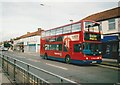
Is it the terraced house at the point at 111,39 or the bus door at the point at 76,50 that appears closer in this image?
the bus door at the point at 76,50

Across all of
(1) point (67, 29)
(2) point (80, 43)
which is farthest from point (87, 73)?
(1) point (67, 29)

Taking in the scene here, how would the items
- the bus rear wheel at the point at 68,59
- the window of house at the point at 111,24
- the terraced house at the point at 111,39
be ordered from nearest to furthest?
the bus rear wheel at the point at 68,59, the terraced house at the point at 111,39, the window of house at the point at 111,24

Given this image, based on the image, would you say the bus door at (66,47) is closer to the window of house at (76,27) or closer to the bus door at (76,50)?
the bus door at (76,50)

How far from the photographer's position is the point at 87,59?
15789 millimetres

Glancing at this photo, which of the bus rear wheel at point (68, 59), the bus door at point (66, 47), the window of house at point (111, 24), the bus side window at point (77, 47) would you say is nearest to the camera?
the bus side window at point (77, 47)

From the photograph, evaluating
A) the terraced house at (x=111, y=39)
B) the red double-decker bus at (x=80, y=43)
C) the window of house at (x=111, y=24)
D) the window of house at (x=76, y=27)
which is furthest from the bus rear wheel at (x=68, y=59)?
the window of house at (x=111, y=24)

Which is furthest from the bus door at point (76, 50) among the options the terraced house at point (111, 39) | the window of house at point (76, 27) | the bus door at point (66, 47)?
the terraced house at point (111, 39)

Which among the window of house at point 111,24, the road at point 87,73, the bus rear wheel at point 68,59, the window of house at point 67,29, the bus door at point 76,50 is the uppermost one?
the window of house at point 111,24

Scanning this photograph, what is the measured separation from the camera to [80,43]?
623 inches

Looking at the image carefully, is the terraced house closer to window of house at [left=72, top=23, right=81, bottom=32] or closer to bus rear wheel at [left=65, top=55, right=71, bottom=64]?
window of house at [left=72, top=23, right=81, bottom=32]

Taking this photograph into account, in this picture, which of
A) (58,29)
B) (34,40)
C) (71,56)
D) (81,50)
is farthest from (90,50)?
(34,40)

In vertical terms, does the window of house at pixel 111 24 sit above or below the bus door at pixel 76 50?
above

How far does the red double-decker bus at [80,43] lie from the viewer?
15742 mm

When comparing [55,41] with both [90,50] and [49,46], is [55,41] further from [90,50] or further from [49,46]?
[90,50]
